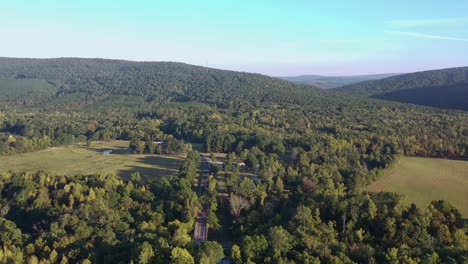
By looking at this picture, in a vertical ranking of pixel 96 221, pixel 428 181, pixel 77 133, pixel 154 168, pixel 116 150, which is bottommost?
pixel 116 150

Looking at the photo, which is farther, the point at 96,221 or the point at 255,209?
the point at 255,209

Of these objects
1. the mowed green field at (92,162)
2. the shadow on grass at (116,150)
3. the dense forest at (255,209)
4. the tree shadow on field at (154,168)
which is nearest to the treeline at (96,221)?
the dense forest at (255,209)

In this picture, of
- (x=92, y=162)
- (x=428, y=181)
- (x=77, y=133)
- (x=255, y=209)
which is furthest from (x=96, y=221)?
(x=77, y=133)

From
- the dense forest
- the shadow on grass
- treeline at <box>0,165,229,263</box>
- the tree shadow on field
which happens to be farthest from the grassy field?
the shadow on grass

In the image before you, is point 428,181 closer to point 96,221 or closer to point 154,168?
point 154,168

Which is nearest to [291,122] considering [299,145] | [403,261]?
[299,145]

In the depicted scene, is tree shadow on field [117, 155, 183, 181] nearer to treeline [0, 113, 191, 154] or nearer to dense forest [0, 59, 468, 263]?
dense forest [0, 59, 468, 263]

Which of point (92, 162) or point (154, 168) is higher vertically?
point (154, 168)

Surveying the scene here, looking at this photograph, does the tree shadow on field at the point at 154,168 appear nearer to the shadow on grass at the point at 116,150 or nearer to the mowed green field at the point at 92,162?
the mowed green field at the point at 92,162
